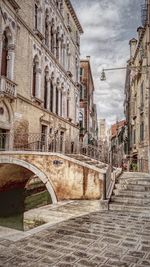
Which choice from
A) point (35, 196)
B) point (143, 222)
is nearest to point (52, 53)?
point (35, 196)

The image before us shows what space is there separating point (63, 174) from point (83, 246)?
212 inches

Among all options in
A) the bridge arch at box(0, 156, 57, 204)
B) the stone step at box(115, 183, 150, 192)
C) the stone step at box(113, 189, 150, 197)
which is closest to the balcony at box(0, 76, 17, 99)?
the bridge arch at box(0, 156, 57, 204)

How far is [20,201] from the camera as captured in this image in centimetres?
1547

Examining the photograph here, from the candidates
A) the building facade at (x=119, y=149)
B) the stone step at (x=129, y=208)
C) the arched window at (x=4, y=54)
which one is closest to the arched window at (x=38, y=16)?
the arched window at (x=4, y=54)

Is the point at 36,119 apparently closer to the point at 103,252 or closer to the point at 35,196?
the point at 35,196

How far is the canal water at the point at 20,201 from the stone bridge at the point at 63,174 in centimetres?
264

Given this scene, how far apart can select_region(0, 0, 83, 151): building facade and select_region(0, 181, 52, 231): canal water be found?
3.96 metres

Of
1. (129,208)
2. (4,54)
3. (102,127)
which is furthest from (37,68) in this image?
(102,127)

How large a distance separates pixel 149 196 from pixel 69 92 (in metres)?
17.5

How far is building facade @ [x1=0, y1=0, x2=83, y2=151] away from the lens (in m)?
13.5

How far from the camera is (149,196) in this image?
8680 mm

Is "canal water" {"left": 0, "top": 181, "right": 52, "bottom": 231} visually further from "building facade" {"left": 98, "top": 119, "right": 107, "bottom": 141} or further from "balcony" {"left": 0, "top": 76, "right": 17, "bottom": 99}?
"building facade" {"left": 98, "top": 119, "right": 107, "bottom": 141}

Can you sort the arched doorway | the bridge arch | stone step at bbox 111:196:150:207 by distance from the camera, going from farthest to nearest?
the arched doorway → the bridge arch → stone step at bbox 111:196:150:207

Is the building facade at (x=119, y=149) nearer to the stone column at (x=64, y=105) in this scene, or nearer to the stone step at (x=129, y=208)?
the stone step at (x=129, y=208)
